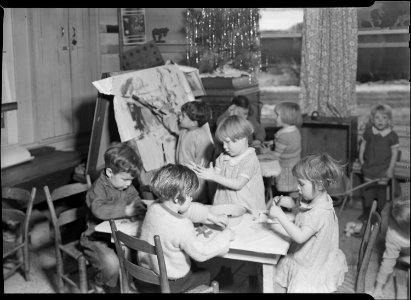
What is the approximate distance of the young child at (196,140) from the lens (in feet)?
11.5

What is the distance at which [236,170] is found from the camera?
9.39 feet

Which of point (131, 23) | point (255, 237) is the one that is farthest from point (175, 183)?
point (131, 23)

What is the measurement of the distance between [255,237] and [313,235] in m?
0.27

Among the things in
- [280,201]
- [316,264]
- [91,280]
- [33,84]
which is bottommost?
[91,280]

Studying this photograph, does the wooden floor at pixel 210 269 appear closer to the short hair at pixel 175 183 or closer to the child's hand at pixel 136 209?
the child's hand at pixel 136 209

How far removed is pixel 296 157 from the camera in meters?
4.00

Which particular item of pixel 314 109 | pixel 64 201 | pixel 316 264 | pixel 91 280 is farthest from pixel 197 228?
pixel 314 109

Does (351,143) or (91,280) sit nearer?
(91,280)

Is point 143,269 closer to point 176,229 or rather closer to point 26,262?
point 176,229

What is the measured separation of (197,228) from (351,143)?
2963mm

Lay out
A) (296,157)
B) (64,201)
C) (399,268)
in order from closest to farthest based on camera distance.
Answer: (399,268) < (296,157) < (64,201)

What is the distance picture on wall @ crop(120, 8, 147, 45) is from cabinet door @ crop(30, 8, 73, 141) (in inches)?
31.2

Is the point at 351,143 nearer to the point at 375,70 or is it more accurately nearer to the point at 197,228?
the point at 375,70

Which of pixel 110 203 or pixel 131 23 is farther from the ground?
pixel 131 23
